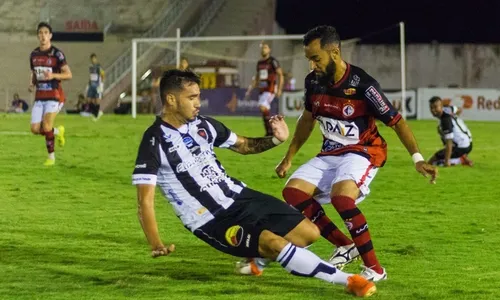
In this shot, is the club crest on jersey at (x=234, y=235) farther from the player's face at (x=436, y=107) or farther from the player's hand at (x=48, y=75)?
the player's face at (x=436, y=107)

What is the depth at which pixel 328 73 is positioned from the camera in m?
8.34

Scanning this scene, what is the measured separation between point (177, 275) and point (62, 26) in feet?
150

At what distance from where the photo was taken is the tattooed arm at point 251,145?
805 cm

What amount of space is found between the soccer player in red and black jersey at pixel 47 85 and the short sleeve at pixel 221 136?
997 cm

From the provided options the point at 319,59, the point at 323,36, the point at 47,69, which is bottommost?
the point at 47,69

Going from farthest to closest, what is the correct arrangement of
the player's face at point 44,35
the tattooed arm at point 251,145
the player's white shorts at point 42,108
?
the player's white shorts at point 42,108 → the player's face at point 44,35 → the tattooed arm at point 251,145

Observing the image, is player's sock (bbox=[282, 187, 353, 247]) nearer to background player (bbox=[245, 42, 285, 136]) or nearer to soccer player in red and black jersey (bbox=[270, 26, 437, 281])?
soccer player in red and black jersey (bbox=[270, 26, 437, 281])

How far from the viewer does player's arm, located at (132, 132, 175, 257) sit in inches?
278

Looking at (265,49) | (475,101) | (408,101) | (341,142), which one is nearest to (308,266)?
(341,142)

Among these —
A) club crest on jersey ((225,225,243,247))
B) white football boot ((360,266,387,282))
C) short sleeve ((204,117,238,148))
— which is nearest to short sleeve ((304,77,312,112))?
short sleeve ((204,117,238,148))

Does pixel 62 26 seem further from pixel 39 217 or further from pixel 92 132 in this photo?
pixel 39 217

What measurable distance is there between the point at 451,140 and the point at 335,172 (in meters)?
10.2

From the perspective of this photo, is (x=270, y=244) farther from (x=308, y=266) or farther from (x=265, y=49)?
(x=265, y=49)

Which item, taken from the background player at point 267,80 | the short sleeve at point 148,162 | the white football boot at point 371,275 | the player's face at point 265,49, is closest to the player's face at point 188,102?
the short sleeve at point 148,162
